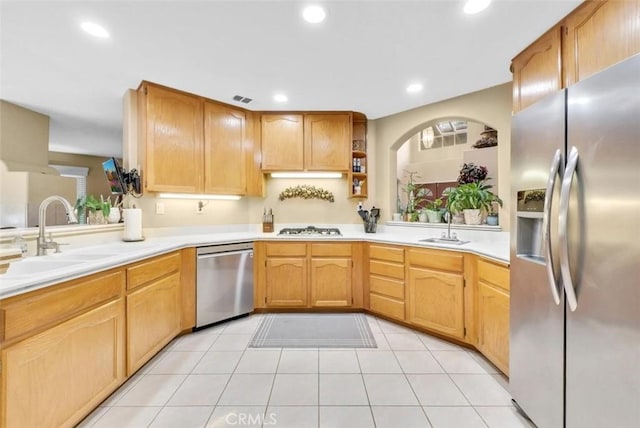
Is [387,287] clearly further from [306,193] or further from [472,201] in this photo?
[306,193]

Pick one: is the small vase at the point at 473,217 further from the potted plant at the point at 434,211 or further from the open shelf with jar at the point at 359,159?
the open shelf with jar at the point at 359,159

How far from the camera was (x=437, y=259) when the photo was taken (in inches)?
93.2

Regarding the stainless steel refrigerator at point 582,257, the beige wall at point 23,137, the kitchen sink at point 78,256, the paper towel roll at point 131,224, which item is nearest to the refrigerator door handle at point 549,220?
the stainless steel refrigerator at point 582,257

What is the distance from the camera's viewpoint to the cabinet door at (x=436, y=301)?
226 cm

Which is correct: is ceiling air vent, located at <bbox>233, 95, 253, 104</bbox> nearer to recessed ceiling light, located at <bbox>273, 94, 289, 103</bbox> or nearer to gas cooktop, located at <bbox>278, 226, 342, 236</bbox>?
recessed ceiling light, located at <bbox>273, 94, 289, 103</bbox>

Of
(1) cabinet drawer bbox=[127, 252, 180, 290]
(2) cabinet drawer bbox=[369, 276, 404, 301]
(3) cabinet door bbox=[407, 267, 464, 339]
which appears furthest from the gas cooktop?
(1) cabinet drawer bbox=[127, 252, 180, 290]

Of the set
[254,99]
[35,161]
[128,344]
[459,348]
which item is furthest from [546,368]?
[35,161]

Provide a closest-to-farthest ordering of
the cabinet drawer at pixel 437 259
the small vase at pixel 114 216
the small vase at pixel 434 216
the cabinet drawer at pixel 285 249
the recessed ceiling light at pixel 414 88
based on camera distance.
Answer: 1. the cabinet drawer at pixel 437 259
2. the small vase at pixel 114 216
3. the recessed ceiling light at pixel 414 88
4. the cabinet drawer at pixel 285 249
5. the small vase at pixel 434 216

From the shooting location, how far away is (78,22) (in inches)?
67.6

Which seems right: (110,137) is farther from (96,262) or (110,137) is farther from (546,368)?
(546,368)

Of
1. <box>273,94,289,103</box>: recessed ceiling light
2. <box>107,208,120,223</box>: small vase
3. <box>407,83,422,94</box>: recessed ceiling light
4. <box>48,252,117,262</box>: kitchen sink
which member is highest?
<box>407,83,422,94</box>: recessed ceiling light

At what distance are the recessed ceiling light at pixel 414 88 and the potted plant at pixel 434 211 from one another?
1208 millimetres

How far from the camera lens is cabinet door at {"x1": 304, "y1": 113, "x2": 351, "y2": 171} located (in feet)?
10.7

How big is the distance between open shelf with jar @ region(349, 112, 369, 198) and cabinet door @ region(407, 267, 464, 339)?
4.17 feet
